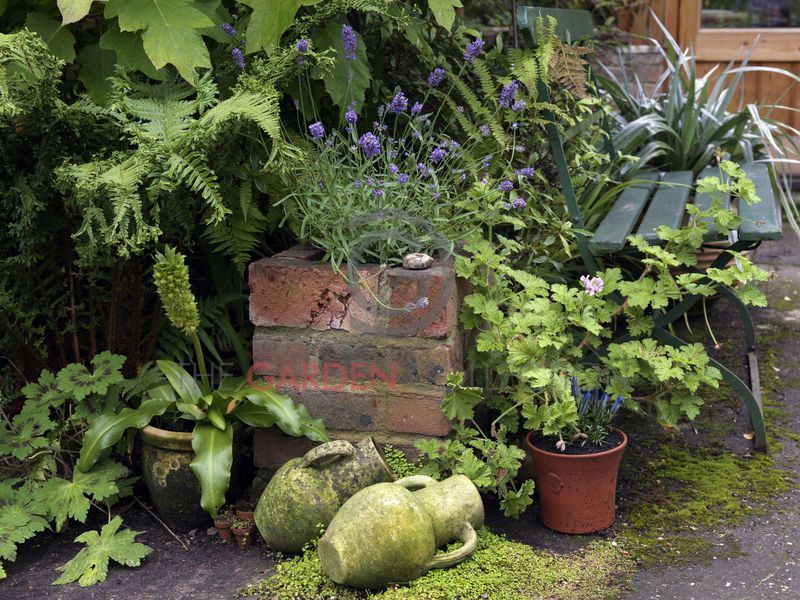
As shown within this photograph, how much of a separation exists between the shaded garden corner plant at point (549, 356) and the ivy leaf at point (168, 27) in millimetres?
1010

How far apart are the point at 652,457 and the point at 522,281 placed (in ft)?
3.04

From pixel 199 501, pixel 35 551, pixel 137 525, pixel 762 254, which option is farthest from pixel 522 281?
pixel 762 254

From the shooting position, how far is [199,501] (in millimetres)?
3018

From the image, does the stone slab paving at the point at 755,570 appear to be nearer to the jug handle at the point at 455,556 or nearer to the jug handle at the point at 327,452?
the jug handle at the point at 455,556

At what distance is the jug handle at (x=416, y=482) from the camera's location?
9.11 feet

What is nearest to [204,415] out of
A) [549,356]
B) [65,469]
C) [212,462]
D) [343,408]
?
[212,462]

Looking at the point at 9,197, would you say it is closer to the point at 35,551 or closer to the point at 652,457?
the point at 35,551

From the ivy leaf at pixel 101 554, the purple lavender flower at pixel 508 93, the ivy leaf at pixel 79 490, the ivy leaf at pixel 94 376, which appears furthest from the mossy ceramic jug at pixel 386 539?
the purple lavender flower at pixel 508 93

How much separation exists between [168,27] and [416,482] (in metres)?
1.50

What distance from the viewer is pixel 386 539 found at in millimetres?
2482

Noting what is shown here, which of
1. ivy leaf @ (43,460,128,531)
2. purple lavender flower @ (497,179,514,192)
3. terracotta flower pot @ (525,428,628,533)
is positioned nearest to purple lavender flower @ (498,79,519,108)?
purple lavender flower @ (497,179,514,192)

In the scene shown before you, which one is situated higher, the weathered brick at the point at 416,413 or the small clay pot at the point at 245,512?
the weathered brick at the point at 416,413

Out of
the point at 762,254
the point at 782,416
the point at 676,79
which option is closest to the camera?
the point at 782,416

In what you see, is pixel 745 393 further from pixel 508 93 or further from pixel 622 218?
pixel 508 93
